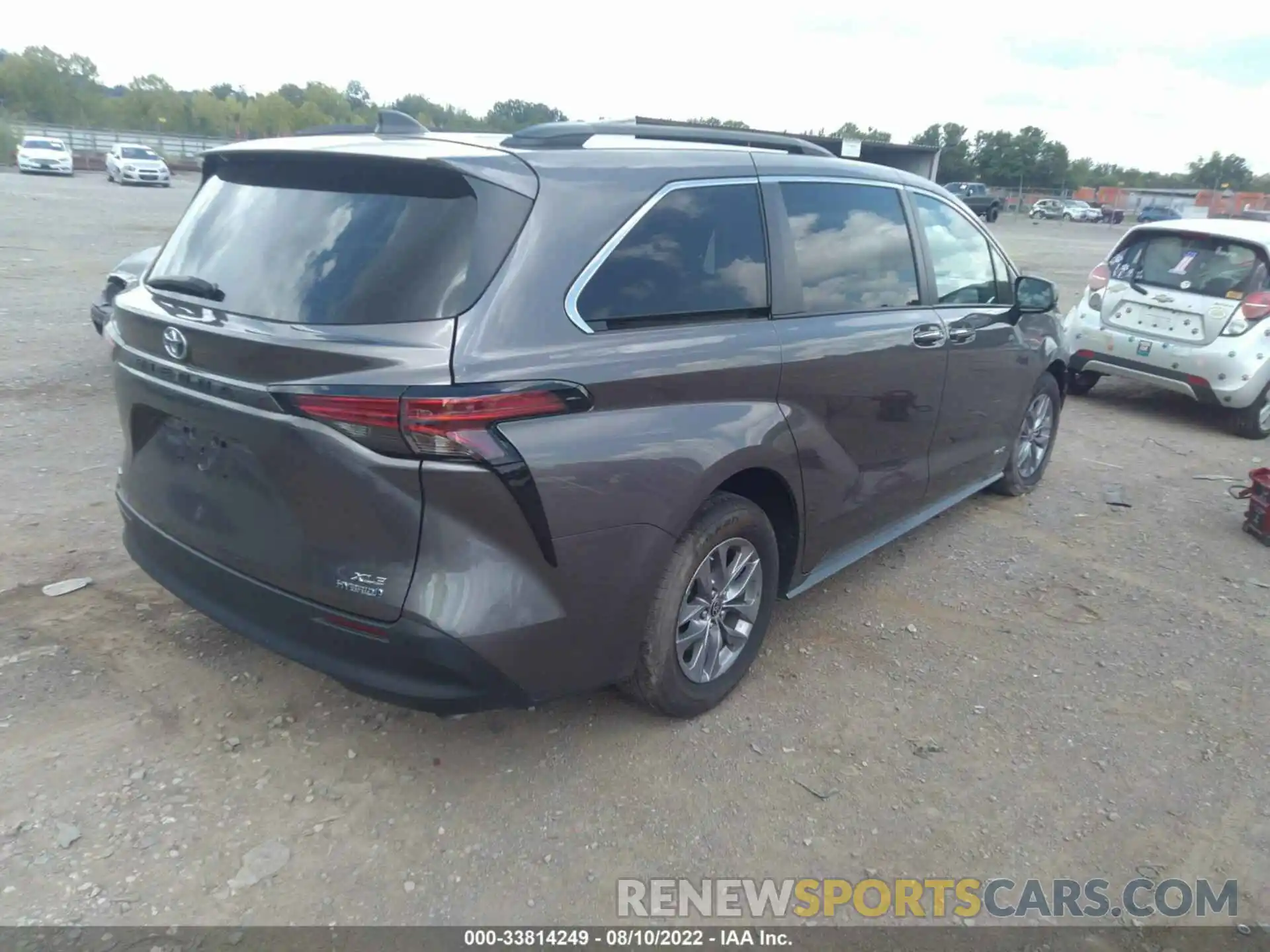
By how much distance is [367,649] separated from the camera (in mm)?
2607

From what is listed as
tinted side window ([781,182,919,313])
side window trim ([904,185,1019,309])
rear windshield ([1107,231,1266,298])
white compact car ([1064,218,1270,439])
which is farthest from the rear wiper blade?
rear windshield ([1107,231,1266,298])

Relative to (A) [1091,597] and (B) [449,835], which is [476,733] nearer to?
(B) [449,835]

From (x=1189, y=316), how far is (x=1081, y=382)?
135cm

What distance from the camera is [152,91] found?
77250 millimetres

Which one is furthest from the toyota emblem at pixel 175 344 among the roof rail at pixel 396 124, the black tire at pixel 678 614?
the black tire at pixel 678 614

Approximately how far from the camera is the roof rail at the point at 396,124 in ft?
10.4

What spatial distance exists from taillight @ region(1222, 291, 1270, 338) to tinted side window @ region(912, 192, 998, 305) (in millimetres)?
3731

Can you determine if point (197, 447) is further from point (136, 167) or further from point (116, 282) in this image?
point (136, 167)

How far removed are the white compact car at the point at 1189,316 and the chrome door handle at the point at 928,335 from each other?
14.7 feet

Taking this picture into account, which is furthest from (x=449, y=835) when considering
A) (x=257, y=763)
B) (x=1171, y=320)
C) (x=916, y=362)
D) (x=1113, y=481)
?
(x=1171, y=320)

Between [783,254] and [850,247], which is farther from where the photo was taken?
[850,247]

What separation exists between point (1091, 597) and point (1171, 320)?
429 cm

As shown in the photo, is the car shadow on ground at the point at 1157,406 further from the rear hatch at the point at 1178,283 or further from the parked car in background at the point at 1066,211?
the parked car in background at the point at 1066,211

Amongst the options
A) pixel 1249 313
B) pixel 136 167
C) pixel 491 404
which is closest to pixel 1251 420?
pixel 1249 313
